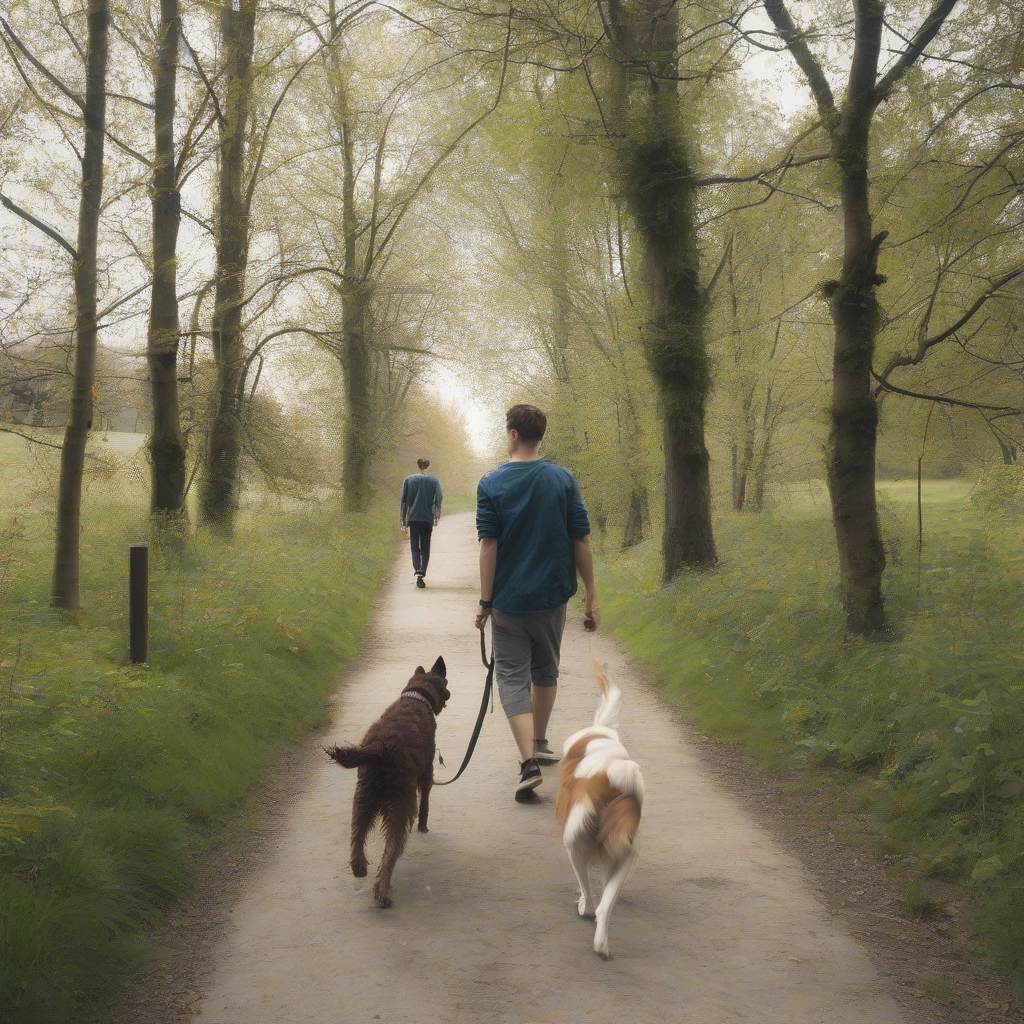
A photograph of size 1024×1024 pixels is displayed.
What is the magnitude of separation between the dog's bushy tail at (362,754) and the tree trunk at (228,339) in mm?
10575

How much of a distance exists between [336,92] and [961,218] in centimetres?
1224

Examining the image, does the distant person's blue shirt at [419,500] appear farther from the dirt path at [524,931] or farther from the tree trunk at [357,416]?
the dirt path at [524,931]

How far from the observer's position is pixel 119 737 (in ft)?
17.6

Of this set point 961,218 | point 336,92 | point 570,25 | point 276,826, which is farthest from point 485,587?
point 336,92

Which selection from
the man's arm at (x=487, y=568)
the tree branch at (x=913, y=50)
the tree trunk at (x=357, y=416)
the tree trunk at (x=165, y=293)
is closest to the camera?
the man's arm at (x=487, y=568)

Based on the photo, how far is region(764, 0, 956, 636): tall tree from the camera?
762 centimetres

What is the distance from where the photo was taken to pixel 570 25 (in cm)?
797

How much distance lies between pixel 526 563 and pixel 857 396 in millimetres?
3415

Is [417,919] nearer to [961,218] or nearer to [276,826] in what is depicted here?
[276,826]

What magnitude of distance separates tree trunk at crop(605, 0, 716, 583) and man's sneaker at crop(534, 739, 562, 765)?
662 centimetres

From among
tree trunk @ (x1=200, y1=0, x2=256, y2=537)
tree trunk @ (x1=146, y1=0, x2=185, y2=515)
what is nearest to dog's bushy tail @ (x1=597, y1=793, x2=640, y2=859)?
tree trunk @ (x1=146, y1=0, x2=185, y2=515)

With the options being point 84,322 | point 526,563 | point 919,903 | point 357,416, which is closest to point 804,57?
point 526,563

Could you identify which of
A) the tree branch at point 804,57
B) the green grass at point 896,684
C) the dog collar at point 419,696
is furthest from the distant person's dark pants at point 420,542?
the dog collar at point 419,696

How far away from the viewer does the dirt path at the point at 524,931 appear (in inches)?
136
